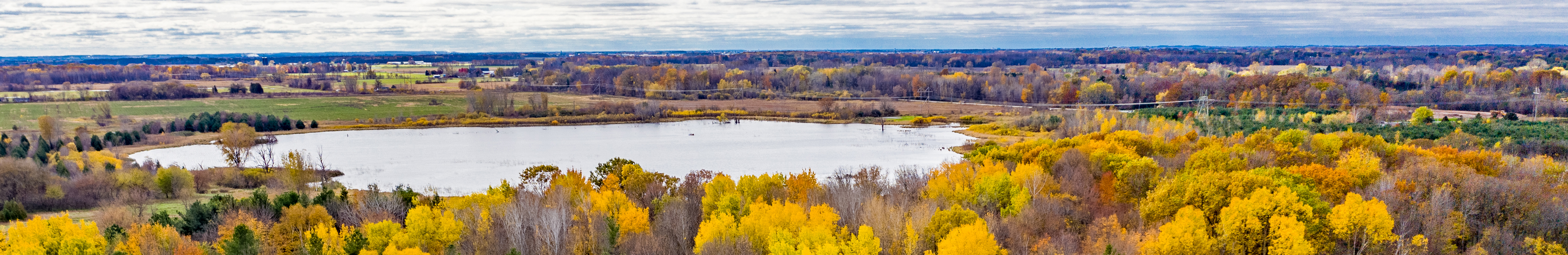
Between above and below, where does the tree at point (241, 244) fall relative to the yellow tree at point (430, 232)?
above

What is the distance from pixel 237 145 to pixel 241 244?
104 ft

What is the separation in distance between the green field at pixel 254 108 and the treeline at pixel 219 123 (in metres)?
2.62

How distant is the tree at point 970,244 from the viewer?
17453mm

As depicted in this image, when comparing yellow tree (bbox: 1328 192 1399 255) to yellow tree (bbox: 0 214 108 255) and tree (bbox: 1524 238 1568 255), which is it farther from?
yellow tree (bbox: 0 214 108 255)

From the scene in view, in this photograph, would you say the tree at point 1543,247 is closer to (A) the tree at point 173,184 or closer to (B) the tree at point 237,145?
(A) the tree at point 173,184

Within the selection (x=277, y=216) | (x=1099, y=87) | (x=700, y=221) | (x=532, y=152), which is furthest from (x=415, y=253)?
(x=1099, y=87)

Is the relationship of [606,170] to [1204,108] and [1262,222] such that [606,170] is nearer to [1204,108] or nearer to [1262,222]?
[1262,222]

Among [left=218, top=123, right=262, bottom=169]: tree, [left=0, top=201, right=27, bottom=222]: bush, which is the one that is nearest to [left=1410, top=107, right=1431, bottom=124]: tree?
[left=218, top=123, right=262, bottom=169]: tree

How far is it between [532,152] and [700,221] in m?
27.5

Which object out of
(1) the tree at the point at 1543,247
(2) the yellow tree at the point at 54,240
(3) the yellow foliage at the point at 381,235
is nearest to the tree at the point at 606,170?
(3) the yellow foliage at the point at 381,235

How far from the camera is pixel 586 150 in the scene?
165ft

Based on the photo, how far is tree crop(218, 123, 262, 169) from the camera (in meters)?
43.1

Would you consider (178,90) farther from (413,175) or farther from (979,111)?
(979,111)

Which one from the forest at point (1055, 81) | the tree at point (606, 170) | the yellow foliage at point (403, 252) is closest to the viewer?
the yellow foliage at point (403, 252)
